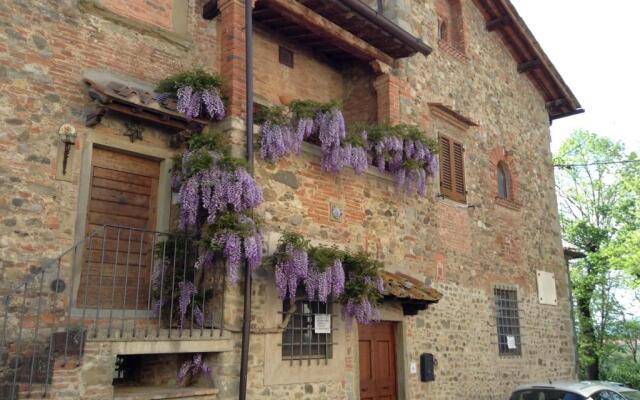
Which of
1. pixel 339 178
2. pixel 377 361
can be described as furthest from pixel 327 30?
pixel 377 361

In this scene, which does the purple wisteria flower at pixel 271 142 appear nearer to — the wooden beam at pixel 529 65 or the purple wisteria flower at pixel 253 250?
the purple wisteria flower at pixel 253 250

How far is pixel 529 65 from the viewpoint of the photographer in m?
15.4

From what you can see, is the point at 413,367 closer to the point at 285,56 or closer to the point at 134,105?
the point at 285,56

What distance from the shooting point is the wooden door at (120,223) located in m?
7.09

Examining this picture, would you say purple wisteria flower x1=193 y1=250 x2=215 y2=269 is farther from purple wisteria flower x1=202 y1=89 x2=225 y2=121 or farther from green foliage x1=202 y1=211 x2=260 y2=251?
purple wisteria flower x1=202 y1=89 x2=225 y2=121

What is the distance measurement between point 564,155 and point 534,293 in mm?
14536

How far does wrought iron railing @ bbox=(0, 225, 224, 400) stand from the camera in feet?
19.2

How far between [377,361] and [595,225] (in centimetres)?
1769

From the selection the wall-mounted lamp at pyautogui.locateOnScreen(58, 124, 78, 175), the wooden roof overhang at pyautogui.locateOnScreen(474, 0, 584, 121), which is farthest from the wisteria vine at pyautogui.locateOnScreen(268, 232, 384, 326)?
the wooden roof overhang at pyautogui.locateOnScreen(474, 0, 584, 121)

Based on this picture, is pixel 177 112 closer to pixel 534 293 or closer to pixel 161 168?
pixel 161 168

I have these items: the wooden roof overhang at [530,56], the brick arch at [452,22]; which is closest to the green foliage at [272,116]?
the brick arch at [452,22]

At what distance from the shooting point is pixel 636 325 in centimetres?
→ 2270

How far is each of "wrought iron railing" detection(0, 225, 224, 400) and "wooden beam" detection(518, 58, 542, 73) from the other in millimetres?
11352

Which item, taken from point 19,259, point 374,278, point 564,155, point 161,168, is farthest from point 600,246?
point 19,259
